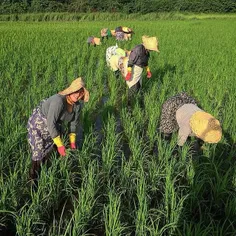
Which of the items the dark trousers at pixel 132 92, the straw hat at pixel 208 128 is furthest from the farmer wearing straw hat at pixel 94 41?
the straw hat at pixel 208 128

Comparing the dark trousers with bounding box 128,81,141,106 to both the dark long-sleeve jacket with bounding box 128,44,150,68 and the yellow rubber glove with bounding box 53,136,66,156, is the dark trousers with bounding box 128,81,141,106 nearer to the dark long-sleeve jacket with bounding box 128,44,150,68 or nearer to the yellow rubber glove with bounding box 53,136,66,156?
the dark long-sleeve jacket with bounding box 128,44,150,68

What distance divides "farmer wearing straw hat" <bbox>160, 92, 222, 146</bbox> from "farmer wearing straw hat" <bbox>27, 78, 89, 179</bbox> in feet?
3.00

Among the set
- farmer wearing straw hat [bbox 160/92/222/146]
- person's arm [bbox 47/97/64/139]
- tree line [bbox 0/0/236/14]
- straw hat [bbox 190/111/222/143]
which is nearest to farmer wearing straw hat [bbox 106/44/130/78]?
farmer wearing straw hat [bbox 160/92/222/146]

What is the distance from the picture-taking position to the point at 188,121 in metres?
2.56

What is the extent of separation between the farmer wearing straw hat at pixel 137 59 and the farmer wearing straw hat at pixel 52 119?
6.60 feet

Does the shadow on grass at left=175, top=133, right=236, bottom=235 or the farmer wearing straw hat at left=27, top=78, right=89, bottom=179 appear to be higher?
the farmer wearing straw hat at left=27, top=78, right=89, bottom=179

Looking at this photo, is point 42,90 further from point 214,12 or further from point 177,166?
point 214,12

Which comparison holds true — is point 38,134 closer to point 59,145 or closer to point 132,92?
point 59,145

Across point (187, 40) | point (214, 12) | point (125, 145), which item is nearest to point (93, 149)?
point (125, 145)

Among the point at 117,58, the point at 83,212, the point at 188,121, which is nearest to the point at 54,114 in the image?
the point at 83,212

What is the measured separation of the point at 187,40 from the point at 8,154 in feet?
32.0

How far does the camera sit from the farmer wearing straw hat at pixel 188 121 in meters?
2.23

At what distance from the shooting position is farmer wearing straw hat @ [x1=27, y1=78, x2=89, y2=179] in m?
2.40

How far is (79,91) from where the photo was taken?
2426mm
